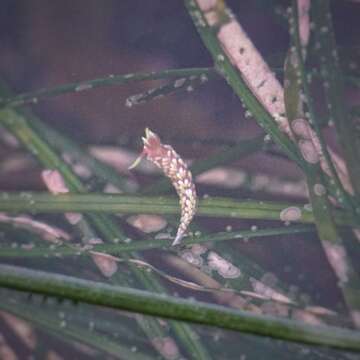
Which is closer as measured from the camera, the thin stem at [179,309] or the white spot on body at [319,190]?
the thin stem at [179,309]

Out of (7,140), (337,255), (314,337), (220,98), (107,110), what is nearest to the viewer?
(314,337)

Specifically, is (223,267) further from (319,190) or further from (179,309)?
(179,309)

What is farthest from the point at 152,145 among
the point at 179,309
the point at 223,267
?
the point at 179,309

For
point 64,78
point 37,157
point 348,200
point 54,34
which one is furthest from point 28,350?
point 348,200

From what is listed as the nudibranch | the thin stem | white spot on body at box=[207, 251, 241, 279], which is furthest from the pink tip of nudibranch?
the thin stem

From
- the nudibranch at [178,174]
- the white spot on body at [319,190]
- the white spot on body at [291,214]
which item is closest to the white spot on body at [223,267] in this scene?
→ the nudibranch at [178,174]

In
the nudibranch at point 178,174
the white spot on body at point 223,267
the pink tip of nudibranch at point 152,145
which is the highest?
the pink tip of nudibranch at point 152,145

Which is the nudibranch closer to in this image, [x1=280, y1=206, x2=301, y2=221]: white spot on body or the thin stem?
[x1=280, y1=206, x2=301, y2=221]: white spot on body

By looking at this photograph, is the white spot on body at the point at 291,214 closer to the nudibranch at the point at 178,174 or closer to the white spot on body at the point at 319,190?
the white spot on body at the point at 319,190

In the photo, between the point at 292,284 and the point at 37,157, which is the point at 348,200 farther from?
the point at 37,157
